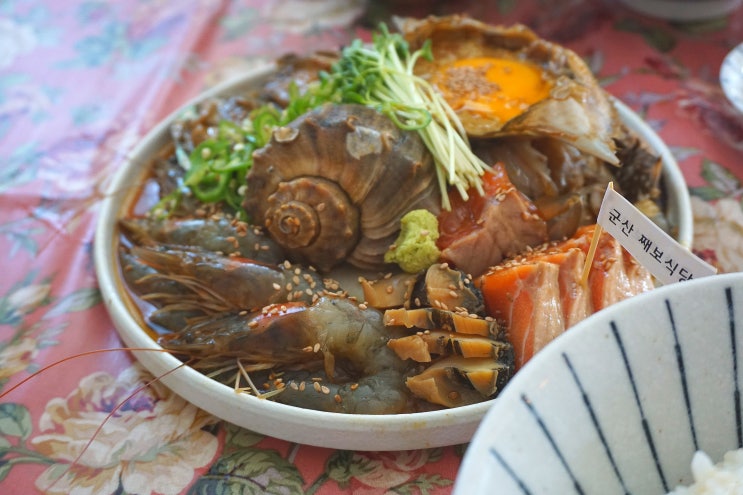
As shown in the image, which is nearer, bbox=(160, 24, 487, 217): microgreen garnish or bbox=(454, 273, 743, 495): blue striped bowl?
bbox=(454, 273, 743, 495): blue striped bowl

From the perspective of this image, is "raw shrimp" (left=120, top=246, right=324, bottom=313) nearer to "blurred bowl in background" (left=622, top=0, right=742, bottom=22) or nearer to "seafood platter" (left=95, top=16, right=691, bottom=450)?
"seafood platter" (left=95, top=16, right=691, bottom=450)

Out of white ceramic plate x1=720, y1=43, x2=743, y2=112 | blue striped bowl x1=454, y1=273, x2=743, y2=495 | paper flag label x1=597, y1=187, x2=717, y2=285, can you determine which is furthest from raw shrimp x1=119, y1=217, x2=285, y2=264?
white ceramic plate x1=720, y1=43, x2=743, y2=112

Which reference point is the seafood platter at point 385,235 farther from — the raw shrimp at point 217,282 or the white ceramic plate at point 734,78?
the white ceramic plate at point 734,78

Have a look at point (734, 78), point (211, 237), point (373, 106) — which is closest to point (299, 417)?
point (211, 237)

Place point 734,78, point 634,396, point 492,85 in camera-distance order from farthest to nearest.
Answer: point 734,78 < point 492,85 < point 634,396

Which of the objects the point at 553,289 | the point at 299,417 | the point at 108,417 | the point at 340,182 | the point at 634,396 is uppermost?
the point at 634,396

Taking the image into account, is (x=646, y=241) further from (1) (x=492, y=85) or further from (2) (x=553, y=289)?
(1) (x=492, y=85)

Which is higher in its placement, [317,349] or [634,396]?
[634,396]
